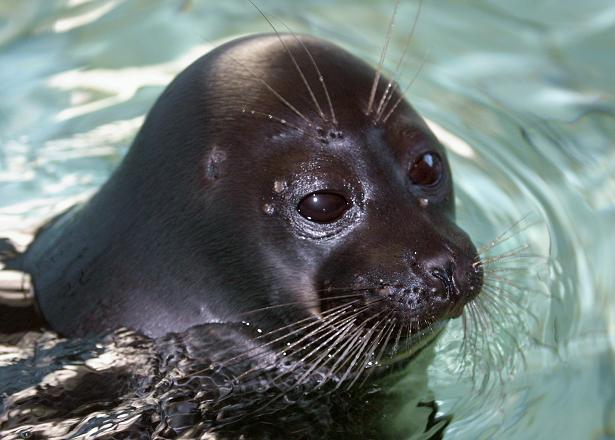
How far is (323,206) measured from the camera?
4.13 metres

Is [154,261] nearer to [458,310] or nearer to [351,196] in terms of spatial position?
[351,196]

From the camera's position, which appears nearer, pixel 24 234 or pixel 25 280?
pixel 25 280

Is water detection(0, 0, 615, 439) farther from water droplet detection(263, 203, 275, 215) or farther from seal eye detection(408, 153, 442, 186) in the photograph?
water droplet detection(263, 203, 275, 215)

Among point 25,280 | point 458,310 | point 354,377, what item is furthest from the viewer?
point 25,280

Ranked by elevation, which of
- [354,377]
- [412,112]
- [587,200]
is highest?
[412,112]

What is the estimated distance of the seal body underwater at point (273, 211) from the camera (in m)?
4.05

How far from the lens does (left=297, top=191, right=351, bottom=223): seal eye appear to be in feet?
13.5

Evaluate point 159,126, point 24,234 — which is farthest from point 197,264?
point 24,234

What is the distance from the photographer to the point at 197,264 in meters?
4.25

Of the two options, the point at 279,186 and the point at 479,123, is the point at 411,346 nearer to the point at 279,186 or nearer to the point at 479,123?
the point at 279,186

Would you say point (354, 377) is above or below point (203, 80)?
below

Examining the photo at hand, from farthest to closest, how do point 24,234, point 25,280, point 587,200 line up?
1. point 587,200
2. point 24,234
3. point 25,280

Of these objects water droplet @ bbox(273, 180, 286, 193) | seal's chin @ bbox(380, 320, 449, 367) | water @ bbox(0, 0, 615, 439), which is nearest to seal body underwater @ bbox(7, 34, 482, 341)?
water droplet @ bbox(273, 180, 286, 193)

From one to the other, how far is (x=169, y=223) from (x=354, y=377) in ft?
2.78
